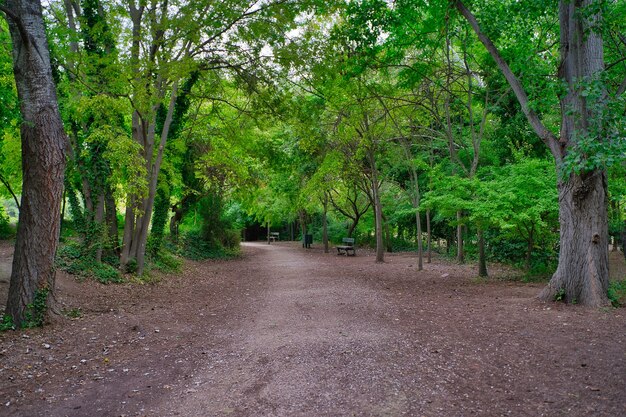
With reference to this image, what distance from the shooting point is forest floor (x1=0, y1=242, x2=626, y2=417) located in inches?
161

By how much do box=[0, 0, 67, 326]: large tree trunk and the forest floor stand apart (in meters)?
0.73

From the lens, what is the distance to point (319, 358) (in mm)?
5305

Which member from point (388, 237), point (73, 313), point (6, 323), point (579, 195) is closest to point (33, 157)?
point (6, 323)

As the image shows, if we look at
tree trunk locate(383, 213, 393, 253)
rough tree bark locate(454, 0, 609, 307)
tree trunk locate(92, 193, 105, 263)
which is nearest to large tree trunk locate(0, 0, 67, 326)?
tree trunk locate(92, 193, 105, 263)

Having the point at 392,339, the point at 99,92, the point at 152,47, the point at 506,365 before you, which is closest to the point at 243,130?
the point at 152,47

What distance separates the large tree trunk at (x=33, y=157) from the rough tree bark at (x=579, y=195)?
803cm

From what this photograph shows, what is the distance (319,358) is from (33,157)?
5.02m

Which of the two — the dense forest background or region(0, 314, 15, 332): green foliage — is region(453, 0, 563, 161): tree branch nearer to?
the dense forest background

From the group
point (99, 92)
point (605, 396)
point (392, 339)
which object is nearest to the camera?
point (605, 396)

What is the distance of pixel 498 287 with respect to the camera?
1092cm

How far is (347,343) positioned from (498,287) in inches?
256

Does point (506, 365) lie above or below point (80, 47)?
below

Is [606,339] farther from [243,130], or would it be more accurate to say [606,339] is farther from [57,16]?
[57,16]

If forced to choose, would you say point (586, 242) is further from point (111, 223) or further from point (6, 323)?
point (111, 223)
